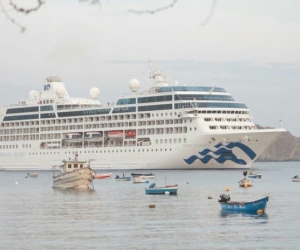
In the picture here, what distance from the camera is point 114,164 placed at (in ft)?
352

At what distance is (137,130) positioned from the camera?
354 ft

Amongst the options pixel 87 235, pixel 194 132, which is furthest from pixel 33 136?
pixel 87 235

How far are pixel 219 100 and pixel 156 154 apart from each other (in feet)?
32.9

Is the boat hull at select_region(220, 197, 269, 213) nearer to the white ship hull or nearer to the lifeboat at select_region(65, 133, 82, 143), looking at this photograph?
the white ship hull

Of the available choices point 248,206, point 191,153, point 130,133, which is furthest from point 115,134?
point 248,206

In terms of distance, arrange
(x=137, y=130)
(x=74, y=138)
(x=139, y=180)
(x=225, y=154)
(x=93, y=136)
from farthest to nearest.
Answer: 1. (x=74, y=138)
2. (x=93, y=136)
3. (x=137, y=130)
4. (x=225, y=154)
5. (x=139, y=180)

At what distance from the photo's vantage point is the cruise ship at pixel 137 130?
9988 centimetres

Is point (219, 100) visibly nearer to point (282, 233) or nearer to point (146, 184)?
point (146, 184)

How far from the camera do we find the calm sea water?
36.4 meters

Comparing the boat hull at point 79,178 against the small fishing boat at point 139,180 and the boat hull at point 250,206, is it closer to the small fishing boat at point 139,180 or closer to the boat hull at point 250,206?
the small fishing boat at point 139,180

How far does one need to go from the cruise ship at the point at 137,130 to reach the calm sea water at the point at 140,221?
29316 mm

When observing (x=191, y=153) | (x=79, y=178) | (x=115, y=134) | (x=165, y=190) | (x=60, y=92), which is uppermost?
(x=60, y=92)

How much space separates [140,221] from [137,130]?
208 ft

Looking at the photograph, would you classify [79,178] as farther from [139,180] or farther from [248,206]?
[248,206]
